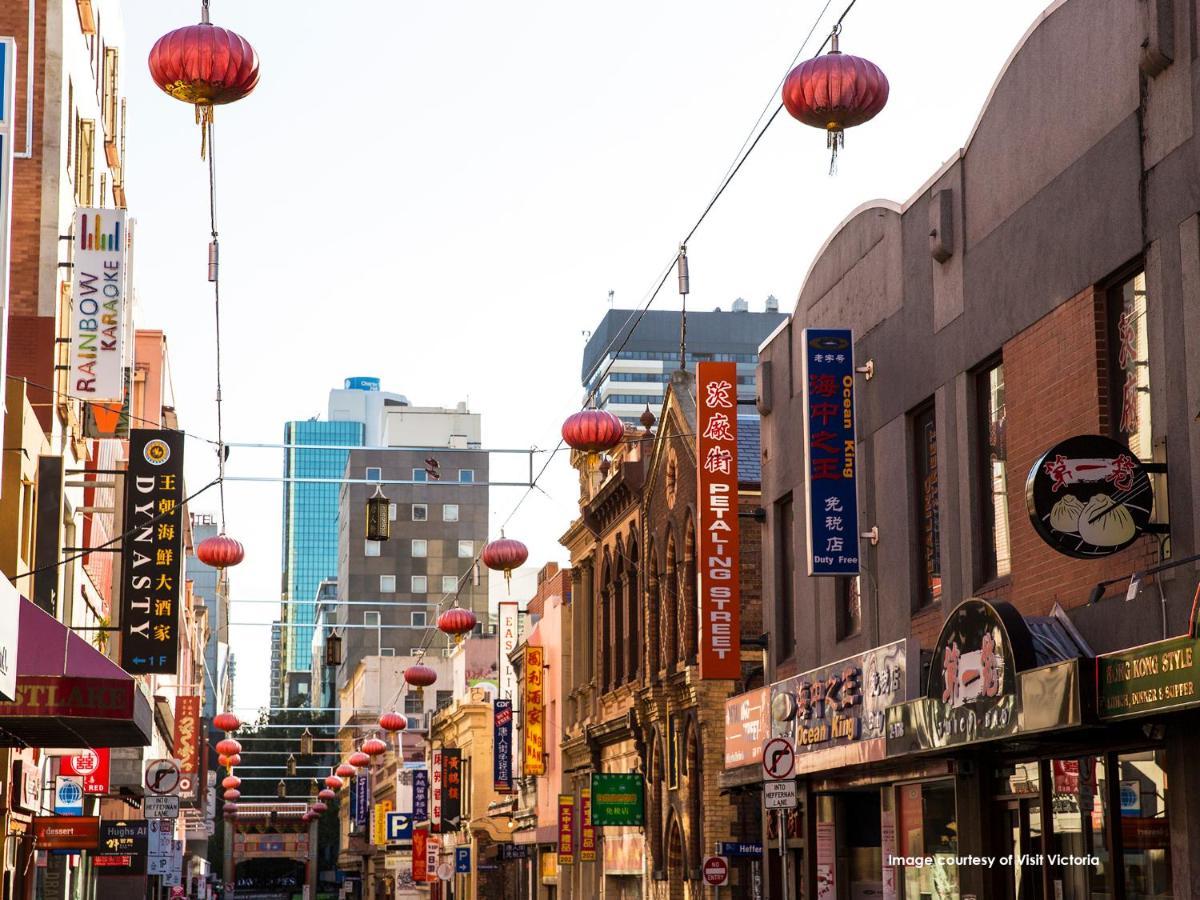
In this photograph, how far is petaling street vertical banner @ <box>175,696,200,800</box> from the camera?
224ft

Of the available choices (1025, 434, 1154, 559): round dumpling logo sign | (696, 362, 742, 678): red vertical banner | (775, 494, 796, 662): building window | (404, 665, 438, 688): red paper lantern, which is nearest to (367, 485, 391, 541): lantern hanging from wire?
(696, 362, 742, 678): red vertical banner

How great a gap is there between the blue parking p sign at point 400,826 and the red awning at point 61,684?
59.7m

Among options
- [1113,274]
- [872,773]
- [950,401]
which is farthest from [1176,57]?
[872,773]

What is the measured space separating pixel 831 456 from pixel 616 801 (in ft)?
56.9

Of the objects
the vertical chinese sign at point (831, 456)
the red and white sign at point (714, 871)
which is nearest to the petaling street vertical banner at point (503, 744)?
the red and white sign at point (714, 871)

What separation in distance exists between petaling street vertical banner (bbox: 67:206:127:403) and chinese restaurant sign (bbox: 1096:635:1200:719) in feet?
61.1

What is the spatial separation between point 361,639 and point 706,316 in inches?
1843

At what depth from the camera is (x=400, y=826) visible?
79.1 meters

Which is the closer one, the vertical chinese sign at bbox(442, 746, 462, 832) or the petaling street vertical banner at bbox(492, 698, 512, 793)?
the petaling street vertical banner at bbox(492, 698, 512, 793)

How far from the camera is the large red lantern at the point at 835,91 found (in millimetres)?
15180

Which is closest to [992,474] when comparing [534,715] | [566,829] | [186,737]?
[566,829]

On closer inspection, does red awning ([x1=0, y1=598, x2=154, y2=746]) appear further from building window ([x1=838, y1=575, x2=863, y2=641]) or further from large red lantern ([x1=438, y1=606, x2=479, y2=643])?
large red lantern ([x1=438, y1=606, x2=479, y2=643])

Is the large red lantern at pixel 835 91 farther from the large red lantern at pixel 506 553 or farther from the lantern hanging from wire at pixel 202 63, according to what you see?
the large red lantern at pixel 506 553

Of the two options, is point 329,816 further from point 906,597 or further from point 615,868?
point 906,597
